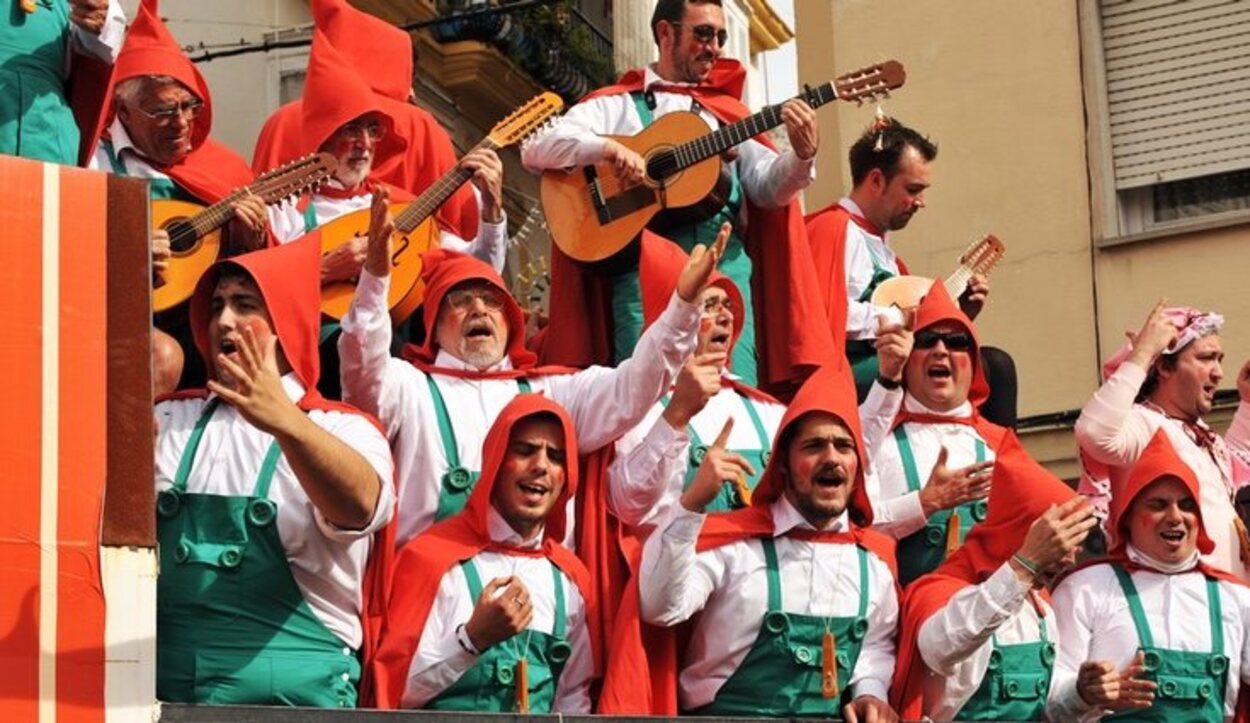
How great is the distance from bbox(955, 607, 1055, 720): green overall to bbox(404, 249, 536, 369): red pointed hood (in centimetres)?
173

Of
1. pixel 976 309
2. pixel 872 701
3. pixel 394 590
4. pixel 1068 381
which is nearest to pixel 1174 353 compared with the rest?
pixel 976 309

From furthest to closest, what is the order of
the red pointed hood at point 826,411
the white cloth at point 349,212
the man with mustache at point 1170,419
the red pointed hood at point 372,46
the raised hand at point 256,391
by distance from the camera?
the red pointed hood at point 372,46 → the man with mustache at point 1170,419 → the white cloth at point 349,212 → the red pointed hood at point 826,411 → the raised hand at point 256,391

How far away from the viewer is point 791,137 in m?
10.7

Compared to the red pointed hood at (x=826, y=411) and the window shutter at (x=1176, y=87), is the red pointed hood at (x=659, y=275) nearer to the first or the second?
the red pointed hood at (x=826, y=411)

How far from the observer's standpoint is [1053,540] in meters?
9.23

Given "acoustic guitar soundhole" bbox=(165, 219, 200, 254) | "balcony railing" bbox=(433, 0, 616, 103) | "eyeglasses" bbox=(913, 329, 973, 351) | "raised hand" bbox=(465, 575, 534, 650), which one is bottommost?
"raised hand" bbox=(465, 575, 534, 650)

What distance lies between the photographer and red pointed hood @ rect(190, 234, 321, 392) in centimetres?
903

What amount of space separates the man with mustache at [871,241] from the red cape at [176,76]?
2242 millimetres

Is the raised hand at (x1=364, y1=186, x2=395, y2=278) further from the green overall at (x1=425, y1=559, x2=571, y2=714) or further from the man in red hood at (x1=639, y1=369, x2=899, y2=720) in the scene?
the man in red hood at (x1=639, y1=369, x2=899, y2=720)

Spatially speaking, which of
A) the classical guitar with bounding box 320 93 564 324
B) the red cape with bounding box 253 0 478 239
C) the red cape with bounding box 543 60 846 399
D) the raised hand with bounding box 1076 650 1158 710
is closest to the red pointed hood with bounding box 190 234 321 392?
the classical guitar with bounding box 320 93 564 324

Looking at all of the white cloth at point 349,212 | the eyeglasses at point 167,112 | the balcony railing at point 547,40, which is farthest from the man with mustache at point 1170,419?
the balcony railing at point 547,40

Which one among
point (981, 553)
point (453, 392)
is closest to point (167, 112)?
point (453, 392)

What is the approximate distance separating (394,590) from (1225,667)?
268cm

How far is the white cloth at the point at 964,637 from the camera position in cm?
920
